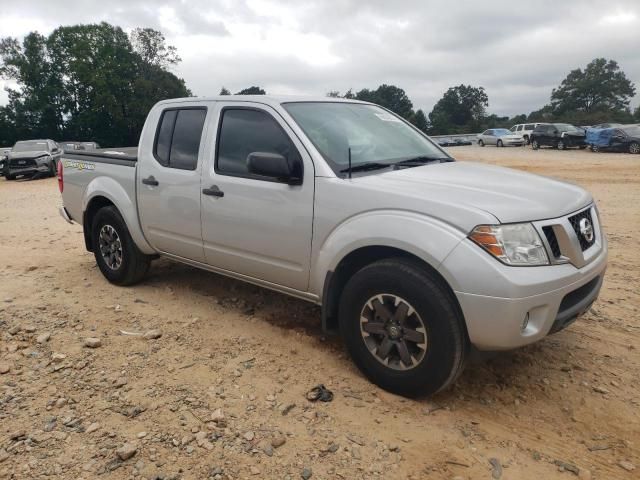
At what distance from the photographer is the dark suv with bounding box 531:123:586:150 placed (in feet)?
93.2

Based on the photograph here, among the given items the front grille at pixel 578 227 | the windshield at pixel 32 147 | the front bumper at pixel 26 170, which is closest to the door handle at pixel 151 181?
the front grille at pixel 578 227

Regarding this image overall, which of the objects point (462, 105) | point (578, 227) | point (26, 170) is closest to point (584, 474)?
point (578, 227)

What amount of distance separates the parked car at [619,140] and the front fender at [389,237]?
25350mm

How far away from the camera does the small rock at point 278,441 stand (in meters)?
2.67

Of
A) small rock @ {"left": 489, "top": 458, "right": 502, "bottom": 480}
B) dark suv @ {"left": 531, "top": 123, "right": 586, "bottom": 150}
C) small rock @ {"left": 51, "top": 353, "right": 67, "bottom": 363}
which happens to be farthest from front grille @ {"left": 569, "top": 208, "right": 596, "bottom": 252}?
dark suv @ {"left": 531, "top": 123, "right": 586, "bottom": 150}

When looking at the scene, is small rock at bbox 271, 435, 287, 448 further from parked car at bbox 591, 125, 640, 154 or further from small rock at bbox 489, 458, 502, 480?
parked car at bbox 591, 125, 640, 154

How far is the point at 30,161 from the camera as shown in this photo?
20.1m

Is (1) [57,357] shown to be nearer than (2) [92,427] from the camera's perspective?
No

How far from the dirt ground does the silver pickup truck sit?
1.20 feet

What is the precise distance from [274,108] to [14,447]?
2629 millimetres

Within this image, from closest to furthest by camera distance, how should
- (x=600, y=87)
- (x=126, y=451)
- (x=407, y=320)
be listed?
(x=126, y=451) < (x=407, y=320) < (x=600, y=87)

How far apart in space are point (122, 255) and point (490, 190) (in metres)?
3.68

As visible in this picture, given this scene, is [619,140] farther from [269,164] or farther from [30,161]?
[30,161]

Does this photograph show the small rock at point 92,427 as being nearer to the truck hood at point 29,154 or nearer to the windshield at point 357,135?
the windshield at point 357,135
